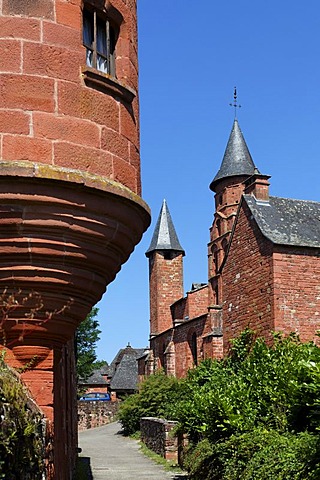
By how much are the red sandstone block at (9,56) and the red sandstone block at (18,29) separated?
0.07m

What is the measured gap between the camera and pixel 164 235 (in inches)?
2199

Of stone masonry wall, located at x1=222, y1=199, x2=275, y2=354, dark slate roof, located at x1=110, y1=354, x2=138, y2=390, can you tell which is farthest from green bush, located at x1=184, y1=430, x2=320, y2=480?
dark slate roof, located at x1=110, y1=354, x2=138, y2=390

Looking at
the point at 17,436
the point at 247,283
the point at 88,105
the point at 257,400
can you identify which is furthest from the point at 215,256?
the point at 17,436

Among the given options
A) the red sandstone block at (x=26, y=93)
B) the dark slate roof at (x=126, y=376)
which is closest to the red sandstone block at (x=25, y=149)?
the red sandstone block at (x=26, y=93)

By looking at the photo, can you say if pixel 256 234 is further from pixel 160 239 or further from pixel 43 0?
pixel 160 239

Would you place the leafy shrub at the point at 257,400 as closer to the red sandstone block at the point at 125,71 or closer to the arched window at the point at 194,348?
the red sandstone block at the point at 125,71

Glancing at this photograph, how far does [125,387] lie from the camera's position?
211 ft

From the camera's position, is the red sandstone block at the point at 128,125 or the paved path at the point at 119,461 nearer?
the red sandstone block at the point at 128,125

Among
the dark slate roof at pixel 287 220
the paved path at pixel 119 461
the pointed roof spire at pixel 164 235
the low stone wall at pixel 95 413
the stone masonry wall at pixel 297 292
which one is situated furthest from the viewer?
the pointed roof spire at pixel 164 235

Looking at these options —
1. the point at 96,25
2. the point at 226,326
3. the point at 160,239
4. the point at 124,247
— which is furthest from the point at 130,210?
the point at 160,239

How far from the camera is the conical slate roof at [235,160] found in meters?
49.4

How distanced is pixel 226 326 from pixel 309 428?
46.0 ft

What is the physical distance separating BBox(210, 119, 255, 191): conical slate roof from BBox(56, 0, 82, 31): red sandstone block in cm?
4356

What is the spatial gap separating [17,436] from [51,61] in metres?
2.91
